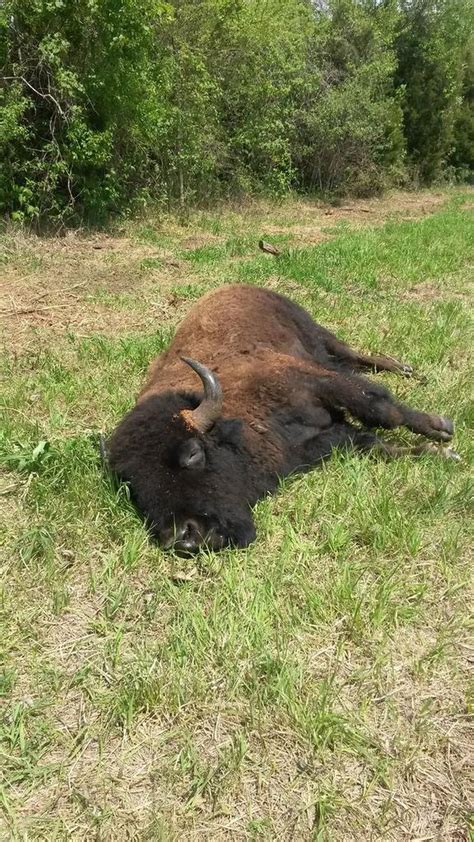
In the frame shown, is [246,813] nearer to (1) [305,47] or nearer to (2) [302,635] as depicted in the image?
(2) [302,635]

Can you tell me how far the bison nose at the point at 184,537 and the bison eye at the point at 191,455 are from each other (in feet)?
1.01

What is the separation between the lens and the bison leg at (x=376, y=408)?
3.92m

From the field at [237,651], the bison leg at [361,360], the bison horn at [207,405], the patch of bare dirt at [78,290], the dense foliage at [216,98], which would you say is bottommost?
the patch of bare dirt at [78,290]

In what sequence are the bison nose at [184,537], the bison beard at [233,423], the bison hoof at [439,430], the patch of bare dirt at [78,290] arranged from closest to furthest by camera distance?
1. the bison nose at [184,537]
2. the bison beard at [233,423]
3. the bison hoof at [439,430]
4. the patch of bare dirt at [78,290]

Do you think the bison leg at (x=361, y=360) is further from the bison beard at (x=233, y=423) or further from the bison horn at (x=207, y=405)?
the bison horn at (x=207, y=405)

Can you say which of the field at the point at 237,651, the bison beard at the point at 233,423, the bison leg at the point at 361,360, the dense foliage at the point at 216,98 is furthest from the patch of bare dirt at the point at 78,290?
the bison leg at the point at 361,360

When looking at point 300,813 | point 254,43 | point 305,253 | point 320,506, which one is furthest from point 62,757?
point 254,43

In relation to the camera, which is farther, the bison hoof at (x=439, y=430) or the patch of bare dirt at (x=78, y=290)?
the patch of bare dirt at (x=78, y=290)

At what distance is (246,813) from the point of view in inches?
78.2

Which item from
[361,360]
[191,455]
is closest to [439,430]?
[361,360]

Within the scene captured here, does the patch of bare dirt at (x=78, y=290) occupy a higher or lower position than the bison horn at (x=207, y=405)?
lower

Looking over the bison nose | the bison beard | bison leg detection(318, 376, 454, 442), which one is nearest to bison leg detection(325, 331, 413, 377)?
the bison beard

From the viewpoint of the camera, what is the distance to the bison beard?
327 centimetres

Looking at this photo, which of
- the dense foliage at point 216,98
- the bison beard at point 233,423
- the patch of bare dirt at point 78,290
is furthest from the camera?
the dense foliage at point 216,98
